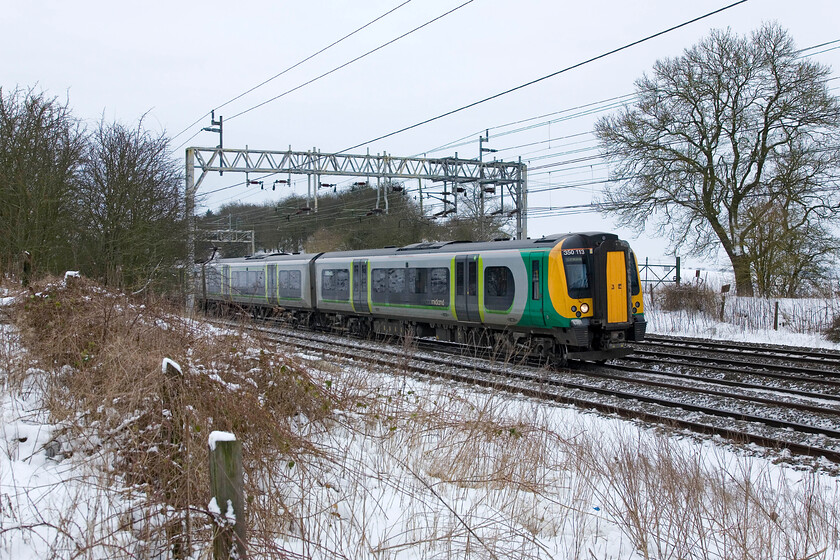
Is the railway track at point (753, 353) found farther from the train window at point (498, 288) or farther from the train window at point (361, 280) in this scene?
the train window at point (361, 280)

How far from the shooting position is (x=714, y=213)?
989 inches

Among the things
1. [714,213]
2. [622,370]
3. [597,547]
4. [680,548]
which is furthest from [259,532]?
[714,213]

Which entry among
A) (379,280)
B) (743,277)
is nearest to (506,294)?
(379,280)

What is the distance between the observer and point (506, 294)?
44.1ft

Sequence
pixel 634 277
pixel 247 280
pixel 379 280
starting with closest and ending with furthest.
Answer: pixel 634 277
pixel 379 280
pixel 247 280

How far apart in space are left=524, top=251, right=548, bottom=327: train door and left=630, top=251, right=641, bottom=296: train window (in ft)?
6.42

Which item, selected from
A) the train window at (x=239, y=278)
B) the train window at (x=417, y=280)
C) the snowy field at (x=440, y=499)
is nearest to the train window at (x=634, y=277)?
the train window at (x=417, y=280)

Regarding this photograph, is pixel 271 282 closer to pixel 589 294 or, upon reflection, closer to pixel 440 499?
pixel 589 294

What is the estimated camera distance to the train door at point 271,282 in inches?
938

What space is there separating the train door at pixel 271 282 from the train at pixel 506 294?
4.55 meters

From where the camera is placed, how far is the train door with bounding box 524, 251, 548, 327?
12539 millimetres

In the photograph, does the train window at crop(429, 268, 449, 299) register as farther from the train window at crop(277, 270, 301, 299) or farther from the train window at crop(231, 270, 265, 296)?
the train window at crop(231, 270, 265, 296)

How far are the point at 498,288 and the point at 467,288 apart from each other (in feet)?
3.31

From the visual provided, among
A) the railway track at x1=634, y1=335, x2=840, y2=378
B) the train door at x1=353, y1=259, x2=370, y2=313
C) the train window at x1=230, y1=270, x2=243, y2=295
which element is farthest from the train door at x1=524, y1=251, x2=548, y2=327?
the train window at x1=230, y1=270, x2=243, y2=295
